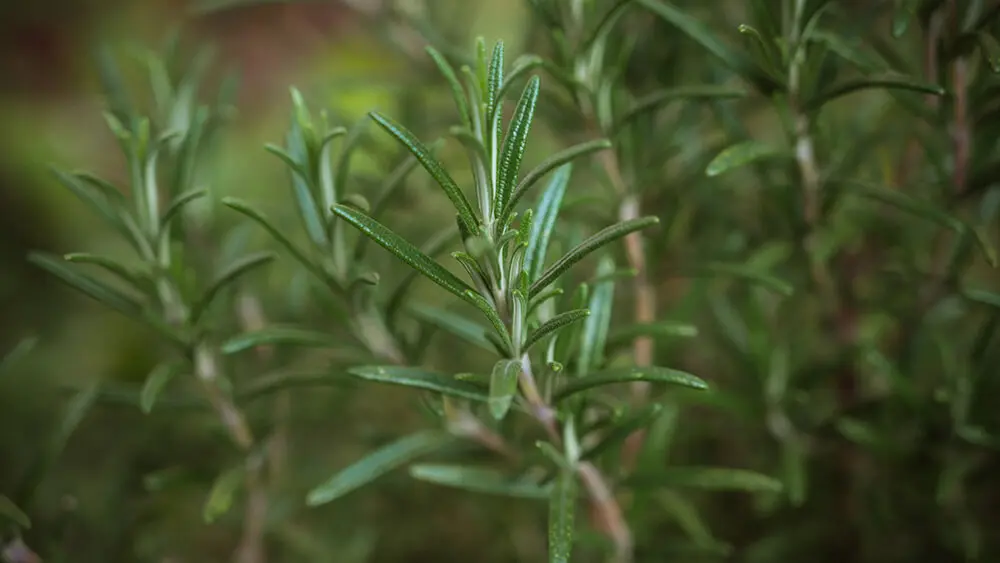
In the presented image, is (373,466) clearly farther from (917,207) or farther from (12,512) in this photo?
(917,207)

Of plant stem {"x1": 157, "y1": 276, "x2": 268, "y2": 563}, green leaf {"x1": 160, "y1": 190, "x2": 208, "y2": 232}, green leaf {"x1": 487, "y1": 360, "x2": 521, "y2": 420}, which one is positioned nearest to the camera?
green leaf {"x1": 487, "y1": 360, "x2": 521, "y2": 420}

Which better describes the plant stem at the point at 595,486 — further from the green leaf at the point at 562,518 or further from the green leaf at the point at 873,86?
the green leaf at the point at 873,86

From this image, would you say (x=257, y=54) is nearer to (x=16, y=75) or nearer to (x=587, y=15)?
(x=16, y=75)

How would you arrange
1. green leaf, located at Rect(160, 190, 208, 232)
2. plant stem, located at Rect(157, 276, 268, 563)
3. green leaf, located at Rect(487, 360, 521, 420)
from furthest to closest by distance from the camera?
1. plant stem, located at Rect(157, 276, 268, 563)
2. green leaf, located at Rect(160, 190, 208, 232)
3. green leaf, located at Rect(487, 360, 521, 420)

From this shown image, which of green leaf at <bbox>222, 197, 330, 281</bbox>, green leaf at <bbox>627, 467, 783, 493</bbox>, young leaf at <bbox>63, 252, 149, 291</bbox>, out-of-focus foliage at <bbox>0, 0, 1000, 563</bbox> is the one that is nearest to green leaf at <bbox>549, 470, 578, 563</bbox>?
out-of-focus foliage at <bbox>0, 0, 1000, 563</bbox>

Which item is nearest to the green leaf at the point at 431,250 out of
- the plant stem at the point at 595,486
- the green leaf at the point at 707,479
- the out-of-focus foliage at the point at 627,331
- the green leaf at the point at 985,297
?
the out-of-focus foliage at the point at 627,331

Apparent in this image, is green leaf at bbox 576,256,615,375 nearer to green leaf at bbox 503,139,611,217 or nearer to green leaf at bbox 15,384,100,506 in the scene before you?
green leaf at bbox 503,139,611,217

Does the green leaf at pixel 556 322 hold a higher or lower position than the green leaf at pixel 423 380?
higher
